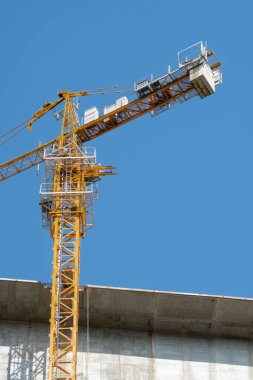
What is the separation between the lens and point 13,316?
136ft

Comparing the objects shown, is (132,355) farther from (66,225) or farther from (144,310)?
(66,225)

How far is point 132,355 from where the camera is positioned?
136ft

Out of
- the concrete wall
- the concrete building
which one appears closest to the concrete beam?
the concrete building

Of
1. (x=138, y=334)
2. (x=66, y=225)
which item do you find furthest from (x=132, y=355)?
(x=66, y=225)

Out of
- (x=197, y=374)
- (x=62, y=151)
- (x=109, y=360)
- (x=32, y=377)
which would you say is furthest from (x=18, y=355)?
(x=62, y=151)

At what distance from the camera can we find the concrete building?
40.8 metres

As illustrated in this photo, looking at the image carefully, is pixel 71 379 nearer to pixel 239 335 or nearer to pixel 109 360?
pixel 109 360

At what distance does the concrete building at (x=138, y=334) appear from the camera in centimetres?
4081

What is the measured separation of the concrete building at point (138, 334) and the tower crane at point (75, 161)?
3.29 feet

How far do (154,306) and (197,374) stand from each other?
3195 mm

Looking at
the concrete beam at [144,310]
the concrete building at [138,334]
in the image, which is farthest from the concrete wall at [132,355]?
the concrete beam at [144,310]

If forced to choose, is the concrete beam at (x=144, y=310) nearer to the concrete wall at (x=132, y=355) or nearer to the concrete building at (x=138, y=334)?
the concrete building at (x=138, y=334)

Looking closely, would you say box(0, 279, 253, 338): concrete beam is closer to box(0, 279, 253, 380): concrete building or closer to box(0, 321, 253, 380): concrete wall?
box(0, 279, 253, 380): concrete building

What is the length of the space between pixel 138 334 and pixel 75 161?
1244cm
